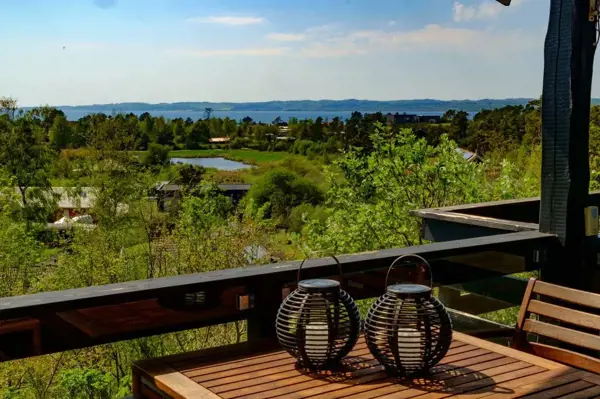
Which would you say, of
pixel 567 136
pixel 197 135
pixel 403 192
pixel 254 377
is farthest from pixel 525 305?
pixel 197 135

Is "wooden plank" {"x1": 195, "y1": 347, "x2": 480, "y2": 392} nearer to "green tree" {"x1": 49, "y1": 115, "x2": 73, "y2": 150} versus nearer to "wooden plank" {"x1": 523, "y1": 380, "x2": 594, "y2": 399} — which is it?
"wooden plank" {"x1": 523, "y1": 380, "x2": 594, "y2": 399}

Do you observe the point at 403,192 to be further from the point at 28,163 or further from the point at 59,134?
the point at 59,134

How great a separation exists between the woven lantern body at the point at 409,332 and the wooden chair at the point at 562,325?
510 millimetres

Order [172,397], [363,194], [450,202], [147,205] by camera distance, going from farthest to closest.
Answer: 1. [147,205]
2. [363,194]
3. [450,202]
4. [172,397]

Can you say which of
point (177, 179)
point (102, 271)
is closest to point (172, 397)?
point (102, 271)

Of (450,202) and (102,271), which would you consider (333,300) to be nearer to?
(450,202)

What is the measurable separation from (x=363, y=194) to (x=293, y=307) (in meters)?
7.48

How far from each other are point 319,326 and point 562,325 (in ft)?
3.17

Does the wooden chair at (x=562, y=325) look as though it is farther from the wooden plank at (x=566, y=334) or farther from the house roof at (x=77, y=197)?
the house roof at (x=77, y=197)

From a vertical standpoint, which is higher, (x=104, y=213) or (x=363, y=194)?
(x=363, y=194)

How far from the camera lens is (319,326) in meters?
1.85

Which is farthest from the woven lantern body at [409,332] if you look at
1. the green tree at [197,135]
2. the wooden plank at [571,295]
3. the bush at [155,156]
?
the green tree at [197,135]

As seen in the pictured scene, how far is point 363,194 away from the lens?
30.5 ft

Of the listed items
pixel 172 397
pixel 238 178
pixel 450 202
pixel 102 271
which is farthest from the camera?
pixel 238 178
